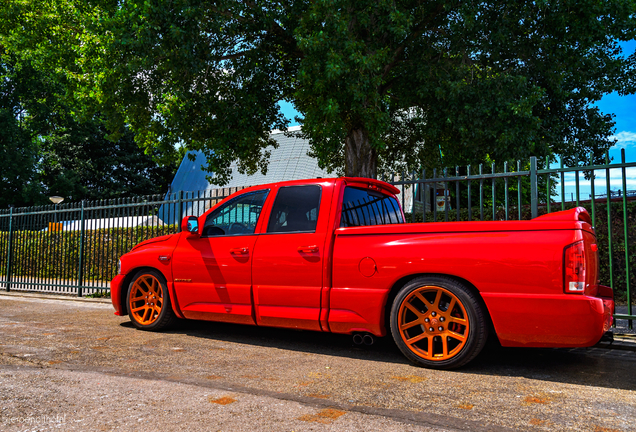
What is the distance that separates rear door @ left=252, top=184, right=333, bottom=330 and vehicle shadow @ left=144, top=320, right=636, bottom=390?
19.2 inches

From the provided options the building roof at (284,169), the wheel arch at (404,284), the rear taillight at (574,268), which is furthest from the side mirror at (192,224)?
the building roof at (284,169)

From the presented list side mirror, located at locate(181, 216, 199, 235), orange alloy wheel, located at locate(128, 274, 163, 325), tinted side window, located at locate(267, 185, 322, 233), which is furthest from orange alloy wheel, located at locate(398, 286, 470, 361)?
orange alloy wheel, located at locate(128, 274, 163, 325)

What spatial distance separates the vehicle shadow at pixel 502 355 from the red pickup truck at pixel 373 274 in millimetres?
316

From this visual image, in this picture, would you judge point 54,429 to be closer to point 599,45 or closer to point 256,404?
point 256,404

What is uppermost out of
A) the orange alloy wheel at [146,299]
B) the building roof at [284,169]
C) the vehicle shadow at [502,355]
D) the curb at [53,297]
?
the building roof at [284,169]

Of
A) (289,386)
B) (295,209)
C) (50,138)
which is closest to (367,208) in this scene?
(295,209)

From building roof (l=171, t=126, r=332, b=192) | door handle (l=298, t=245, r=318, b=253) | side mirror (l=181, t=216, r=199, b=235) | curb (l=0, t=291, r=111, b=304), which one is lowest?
curb (l=0, t=291, r=111, b=304)

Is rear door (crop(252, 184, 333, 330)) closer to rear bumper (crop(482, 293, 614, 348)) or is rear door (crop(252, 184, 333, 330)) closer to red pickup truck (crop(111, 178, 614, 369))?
red pickup truck (crop(111, 178, 614, 369))

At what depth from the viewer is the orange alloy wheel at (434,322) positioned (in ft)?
14.2

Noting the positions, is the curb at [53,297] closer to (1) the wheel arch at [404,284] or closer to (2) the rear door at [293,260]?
(2) the rear door at [293,260]

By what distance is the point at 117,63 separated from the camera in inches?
491

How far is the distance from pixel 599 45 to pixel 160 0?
1174cm

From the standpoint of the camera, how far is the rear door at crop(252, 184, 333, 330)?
16.5 feet

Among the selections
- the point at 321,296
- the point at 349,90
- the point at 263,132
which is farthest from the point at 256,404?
the point at 263,132
